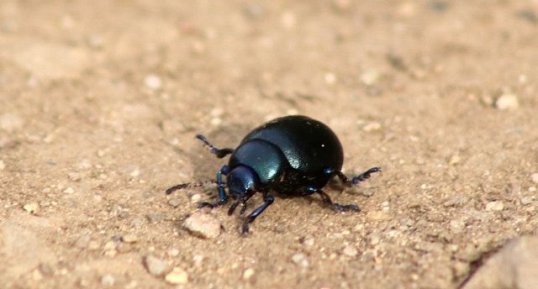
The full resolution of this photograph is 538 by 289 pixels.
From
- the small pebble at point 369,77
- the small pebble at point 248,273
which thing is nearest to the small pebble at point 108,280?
the small pebble at point 248,273

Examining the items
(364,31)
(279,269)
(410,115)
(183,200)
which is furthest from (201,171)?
(364,31)

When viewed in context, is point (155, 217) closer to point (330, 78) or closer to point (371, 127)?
point (371, 127)

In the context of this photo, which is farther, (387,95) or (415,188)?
(387,95)

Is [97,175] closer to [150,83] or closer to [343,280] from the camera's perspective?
[150,83]

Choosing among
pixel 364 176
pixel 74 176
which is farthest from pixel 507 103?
pixel 74 176

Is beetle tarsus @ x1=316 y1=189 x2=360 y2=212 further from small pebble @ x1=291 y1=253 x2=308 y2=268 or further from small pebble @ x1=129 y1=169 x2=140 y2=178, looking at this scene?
small pebble @ x1=129 y1=169 x2=140 y2=178

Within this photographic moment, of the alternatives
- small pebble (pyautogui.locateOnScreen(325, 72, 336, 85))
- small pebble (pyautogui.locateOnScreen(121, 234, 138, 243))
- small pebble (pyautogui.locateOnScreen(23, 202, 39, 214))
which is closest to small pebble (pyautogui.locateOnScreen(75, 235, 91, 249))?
small pebble (pyautogui.locateOnScreen(121, 234, 138, 243))

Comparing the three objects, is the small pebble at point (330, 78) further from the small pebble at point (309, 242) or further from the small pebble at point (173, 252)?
the small pebble at point (173, 252)
